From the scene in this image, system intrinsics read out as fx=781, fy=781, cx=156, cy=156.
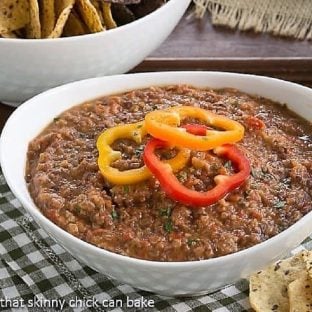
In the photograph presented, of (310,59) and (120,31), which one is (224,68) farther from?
(120,31)

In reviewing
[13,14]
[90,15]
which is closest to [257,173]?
[90,15]

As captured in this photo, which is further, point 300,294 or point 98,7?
point 98,7

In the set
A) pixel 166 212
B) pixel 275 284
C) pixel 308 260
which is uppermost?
pixel 166 212

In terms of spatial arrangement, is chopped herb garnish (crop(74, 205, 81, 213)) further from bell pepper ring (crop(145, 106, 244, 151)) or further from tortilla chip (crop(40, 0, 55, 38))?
tortilla chip (crop(40, 0, 55, 38))

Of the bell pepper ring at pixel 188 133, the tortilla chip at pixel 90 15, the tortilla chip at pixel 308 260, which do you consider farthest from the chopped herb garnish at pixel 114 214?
the tortilla chip at pixel 90 15

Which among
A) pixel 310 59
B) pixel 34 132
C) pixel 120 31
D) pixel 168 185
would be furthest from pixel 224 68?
pixel 168 185

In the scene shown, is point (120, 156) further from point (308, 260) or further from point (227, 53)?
point (227, 53)
